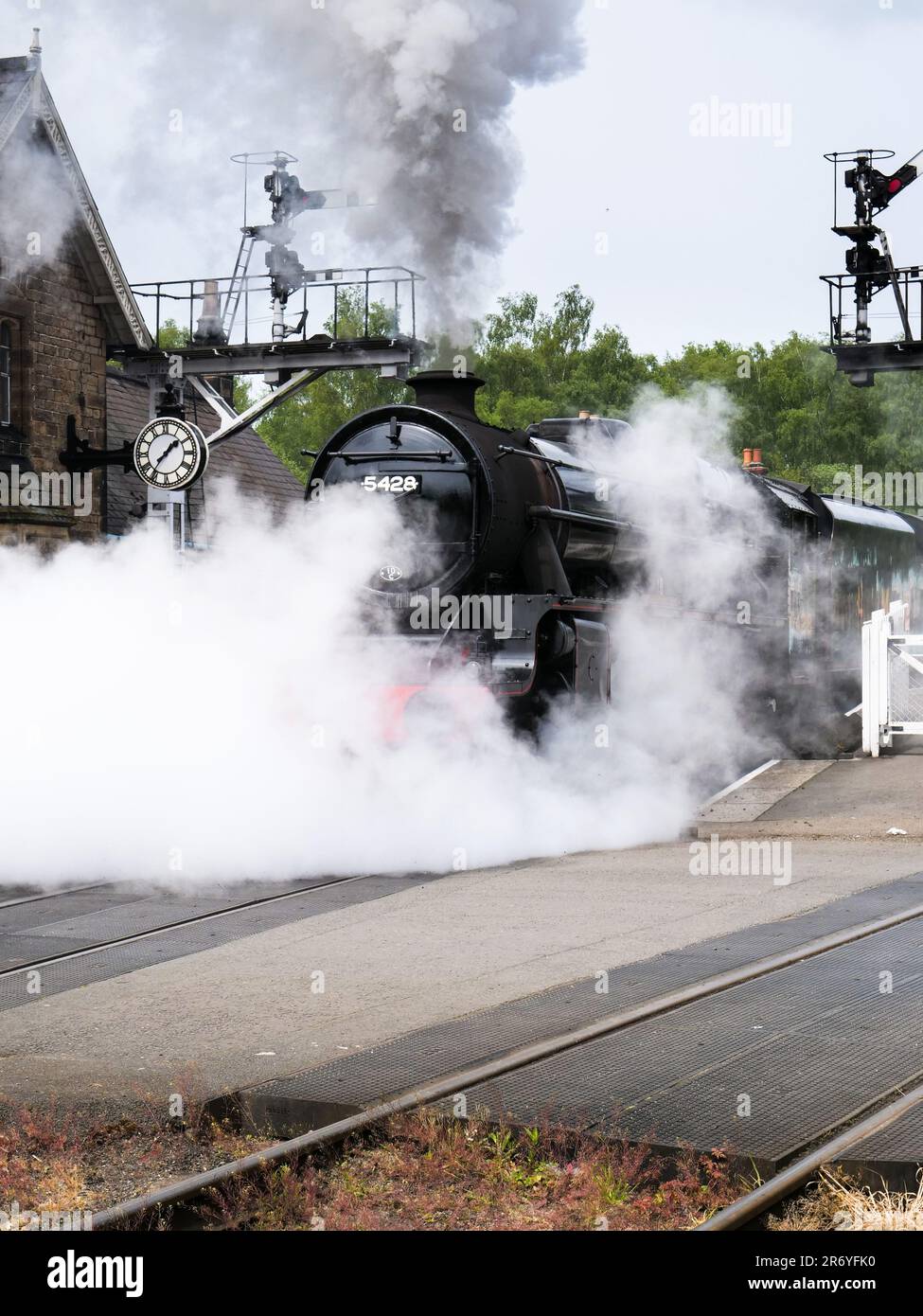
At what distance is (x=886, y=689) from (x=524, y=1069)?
11.3 metres

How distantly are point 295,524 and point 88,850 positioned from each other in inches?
120

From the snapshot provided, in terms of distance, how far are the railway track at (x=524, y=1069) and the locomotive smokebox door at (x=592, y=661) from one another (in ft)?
17.4

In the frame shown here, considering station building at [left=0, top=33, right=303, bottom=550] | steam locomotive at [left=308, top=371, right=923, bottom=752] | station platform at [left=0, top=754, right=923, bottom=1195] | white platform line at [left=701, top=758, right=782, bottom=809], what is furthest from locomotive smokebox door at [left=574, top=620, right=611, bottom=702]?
station building at [left=0, top=33, right=303, bottom=550]

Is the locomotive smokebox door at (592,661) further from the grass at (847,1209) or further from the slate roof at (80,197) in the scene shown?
the slate roof at (80,197)

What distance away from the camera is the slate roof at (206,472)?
2234cm

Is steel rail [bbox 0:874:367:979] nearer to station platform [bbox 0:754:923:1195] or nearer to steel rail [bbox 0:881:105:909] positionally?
station platform [bbox 0:754:923:1195]

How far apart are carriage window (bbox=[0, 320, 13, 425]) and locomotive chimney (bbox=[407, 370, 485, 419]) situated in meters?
8.40

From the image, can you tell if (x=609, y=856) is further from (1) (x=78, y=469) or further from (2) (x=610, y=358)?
(2) (x=610, y=358)

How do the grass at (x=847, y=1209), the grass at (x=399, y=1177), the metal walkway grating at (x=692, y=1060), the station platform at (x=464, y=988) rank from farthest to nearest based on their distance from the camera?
the station platform at (x=464, y=988)
the metal walkway grating at (x=692, y=1060)
the grass at (x=399, y=1177)
the grass at (x=847, y=1209)

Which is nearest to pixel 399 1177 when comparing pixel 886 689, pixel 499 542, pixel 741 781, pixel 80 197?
pixel 499 542

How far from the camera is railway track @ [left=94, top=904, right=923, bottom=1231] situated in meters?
4.43

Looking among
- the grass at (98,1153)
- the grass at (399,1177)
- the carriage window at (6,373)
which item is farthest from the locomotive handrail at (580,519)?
the carriage window at (6,373)

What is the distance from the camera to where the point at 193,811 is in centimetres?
1140
